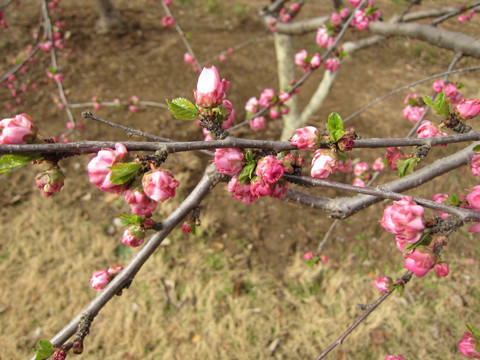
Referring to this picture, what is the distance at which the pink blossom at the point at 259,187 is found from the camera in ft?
2.46

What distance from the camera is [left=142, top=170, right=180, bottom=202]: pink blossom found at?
2.15 feet

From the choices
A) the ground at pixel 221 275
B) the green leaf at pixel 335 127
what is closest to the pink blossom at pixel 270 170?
the green leaf at pixel 335 127

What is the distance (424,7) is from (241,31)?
4.30 m

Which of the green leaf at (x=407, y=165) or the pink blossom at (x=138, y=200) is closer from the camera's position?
the pink blossom at (x=138, y=200)

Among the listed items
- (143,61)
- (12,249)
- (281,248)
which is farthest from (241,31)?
(12,249)

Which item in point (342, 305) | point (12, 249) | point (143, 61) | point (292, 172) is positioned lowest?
point (342, 305)

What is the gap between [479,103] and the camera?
0.93 metres

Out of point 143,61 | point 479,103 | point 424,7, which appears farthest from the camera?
point 424,7

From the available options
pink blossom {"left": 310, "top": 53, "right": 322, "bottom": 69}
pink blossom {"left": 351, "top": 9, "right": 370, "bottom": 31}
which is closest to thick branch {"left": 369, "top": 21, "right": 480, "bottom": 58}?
pink blossom {"left": 351, "top": 9, "right": 370, "bottom": 31}

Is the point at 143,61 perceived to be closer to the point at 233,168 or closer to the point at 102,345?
the point at 102,345

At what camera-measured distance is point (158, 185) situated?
65cm

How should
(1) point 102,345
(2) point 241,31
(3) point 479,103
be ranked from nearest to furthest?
(3) point 479,103 → (1) point 102,345 → (2) point 241,31

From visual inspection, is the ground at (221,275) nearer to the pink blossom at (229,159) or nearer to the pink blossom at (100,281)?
the pink blossom at (100,281)

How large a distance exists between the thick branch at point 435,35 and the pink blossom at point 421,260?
1357mm
